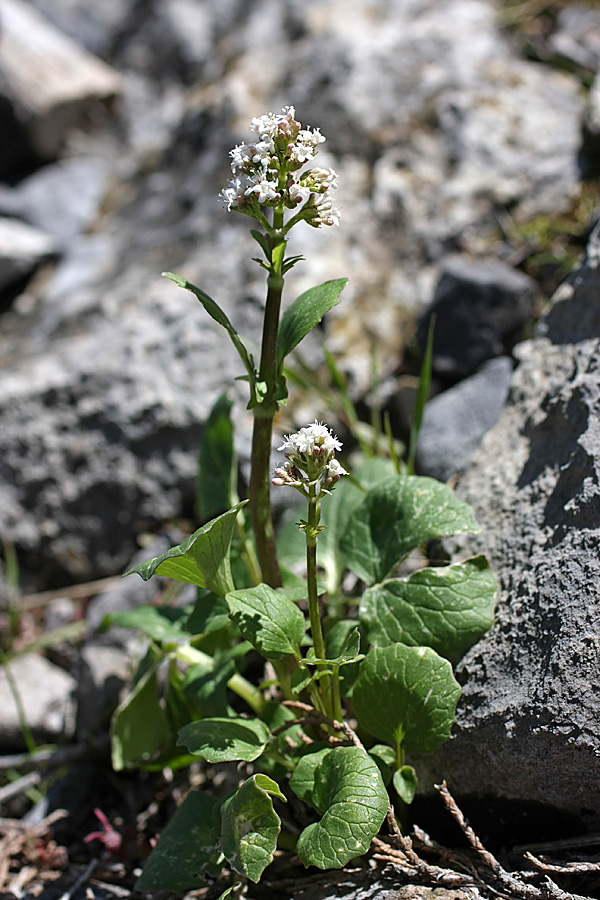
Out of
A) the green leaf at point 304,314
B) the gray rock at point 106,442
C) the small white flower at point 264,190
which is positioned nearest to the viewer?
the small white flower at point 264,190

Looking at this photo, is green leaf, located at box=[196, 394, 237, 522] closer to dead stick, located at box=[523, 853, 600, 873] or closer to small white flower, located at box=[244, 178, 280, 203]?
small white flower, located at box=[244, 178, 280, 203]

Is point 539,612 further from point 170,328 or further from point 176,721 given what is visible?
point 170,328

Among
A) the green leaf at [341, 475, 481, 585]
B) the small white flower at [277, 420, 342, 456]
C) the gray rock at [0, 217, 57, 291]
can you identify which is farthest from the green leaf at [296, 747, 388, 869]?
the gray rock at [0, 217, 57, 291]

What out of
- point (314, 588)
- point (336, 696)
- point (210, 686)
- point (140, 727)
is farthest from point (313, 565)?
point (140, 727)

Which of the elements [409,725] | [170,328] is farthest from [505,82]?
[409,725]

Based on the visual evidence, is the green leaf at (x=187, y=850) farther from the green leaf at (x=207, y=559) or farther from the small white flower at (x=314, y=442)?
the small white flower at (x=314, y=442)

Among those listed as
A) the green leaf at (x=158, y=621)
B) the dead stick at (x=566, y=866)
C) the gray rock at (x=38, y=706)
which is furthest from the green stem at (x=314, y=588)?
→ the gray rock at (x=38, y=706)

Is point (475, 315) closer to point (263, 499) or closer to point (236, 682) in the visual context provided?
A: point (263, 499)
